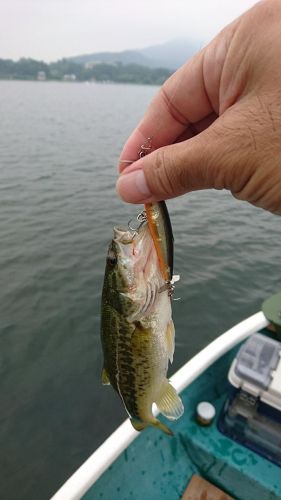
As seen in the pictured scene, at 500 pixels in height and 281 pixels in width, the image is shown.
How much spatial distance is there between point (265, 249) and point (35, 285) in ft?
26.1

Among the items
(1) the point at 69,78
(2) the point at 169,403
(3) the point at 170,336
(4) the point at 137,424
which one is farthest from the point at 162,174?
(1) the point at 69,78

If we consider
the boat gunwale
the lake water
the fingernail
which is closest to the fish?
the fingernail

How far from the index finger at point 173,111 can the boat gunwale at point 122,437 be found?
10.5 feet

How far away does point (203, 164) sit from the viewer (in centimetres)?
214

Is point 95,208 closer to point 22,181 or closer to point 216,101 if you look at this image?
point 22,181

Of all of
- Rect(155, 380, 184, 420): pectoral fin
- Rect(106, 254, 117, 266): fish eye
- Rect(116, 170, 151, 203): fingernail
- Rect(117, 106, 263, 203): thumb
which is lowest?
→ Rect(155, 380, 184, 420): pectoral fin

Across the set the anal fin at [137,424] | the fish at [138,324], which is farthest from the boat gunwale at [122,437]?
the fish at [138,324]

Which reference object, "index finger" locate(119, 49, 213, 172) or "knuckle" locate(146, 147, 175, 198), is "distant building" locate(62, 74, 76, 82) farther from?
"knuckle" locate(146, 147, 175, 198)

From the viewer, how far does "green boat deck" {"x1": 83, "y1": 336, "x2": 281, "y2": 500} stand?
14.5 feet

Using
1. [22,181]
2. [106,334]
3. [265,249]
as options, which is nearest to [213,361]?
[106,334]

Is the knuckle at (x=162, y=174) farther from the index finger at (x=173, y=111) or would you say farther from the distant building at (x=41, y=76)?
the distant building at (x=41, y=76)

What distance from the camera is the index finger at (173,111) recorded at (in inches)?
112

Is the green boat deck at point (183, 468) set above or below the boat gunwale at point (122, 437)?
below

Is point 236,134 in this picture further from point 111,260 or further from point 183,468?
point 183,468
